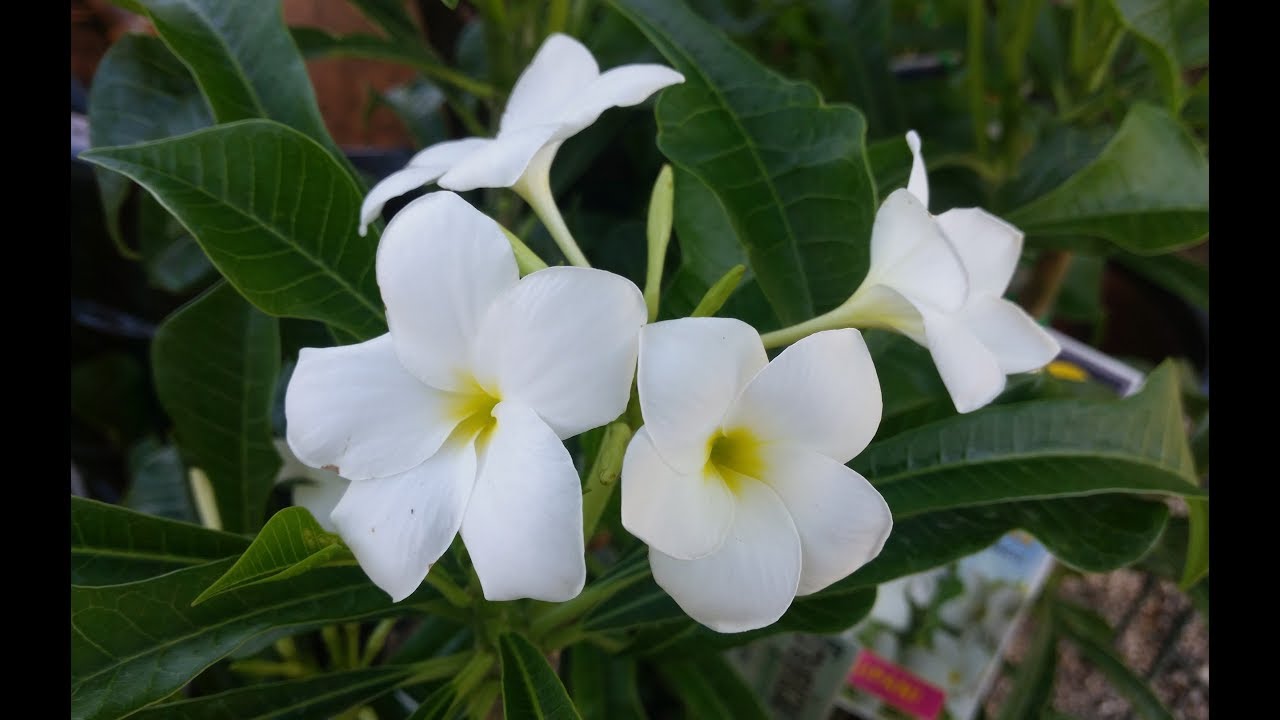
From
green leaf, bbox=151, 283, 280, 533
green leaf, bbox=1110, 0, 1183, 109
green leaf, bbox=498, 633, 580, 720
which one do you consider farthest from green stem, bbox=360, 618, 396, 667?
green leaf, bbox=1110, 0, 1183, 109

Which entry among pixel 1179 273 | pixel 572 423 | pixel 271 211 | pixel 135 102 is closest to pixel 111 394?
pixel 135 102

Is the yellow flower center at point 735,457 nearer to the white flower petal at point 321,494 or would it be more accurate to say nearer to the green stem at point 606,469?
the green stem at point 606,469

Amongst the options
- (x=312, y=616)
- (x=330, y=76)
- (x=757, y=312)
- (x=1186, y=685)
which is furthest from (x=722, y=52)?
(x=330, y=76)

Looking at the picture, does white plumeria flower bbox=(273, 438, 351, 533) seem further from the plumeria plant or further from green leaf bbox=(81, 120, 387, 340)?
green leaf bbox=(81, 120, 387, 340)

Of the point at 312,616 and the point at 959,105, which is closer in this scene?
the point at 312,616

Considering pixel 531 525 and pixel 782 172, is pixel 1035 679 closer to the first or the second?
pixel 782 172

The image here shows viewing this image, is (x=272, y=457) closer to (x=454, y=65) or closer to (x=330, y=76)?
(x=454, y=65)

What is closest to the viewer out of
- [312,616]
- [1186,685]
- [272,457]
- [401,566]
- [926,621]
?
[401,566]
